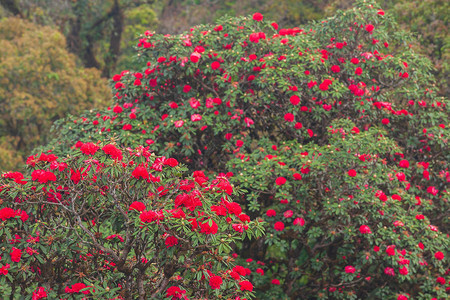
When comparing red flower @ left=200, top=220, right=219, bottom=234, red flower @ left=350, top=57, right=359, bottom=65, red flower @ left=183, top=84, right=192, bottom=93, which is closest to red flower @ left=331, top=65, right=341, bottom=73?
red flower @ left=350, top=57, right=359, bottom=65

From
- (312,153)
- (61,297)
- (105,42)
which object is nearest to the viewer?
(61,297)

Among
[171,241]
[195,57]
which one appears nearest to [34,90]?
[195,57]

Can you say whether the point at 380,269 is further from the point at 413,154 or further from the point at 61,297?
the point at 61,297

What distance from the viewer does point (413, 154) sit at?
28.7ft

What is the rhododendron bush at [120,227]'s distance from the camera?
4.32 meters

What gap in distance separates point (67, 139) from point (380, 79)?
18.1 feet

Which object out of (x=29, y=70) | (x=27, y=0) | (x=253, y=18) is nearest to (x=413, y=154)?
(x=253, y=18)

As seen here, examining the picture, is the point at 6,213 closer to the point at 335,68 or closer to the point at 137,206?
the point at 137,206

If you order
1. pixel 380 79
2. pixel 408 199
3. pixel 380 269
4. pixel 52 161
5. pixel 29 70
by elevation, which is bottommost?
pixel 29 70

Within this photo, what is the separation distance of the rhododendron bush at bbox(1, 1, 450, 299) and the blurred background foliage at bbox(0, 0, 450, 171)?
1.89m

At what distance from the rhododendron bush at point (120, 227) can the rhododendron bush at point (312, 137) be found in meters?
2.36

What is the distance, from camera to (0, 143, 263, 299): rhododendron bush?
432cm

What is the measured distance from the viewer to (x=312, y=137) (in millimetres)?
8438

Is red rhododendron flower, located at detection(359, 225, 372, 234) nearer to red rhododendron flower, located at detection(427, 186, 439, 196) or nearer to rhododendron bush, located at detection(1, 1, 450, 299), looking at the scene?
rhododendron bush, located at detection(1, 1, 450, 299)
